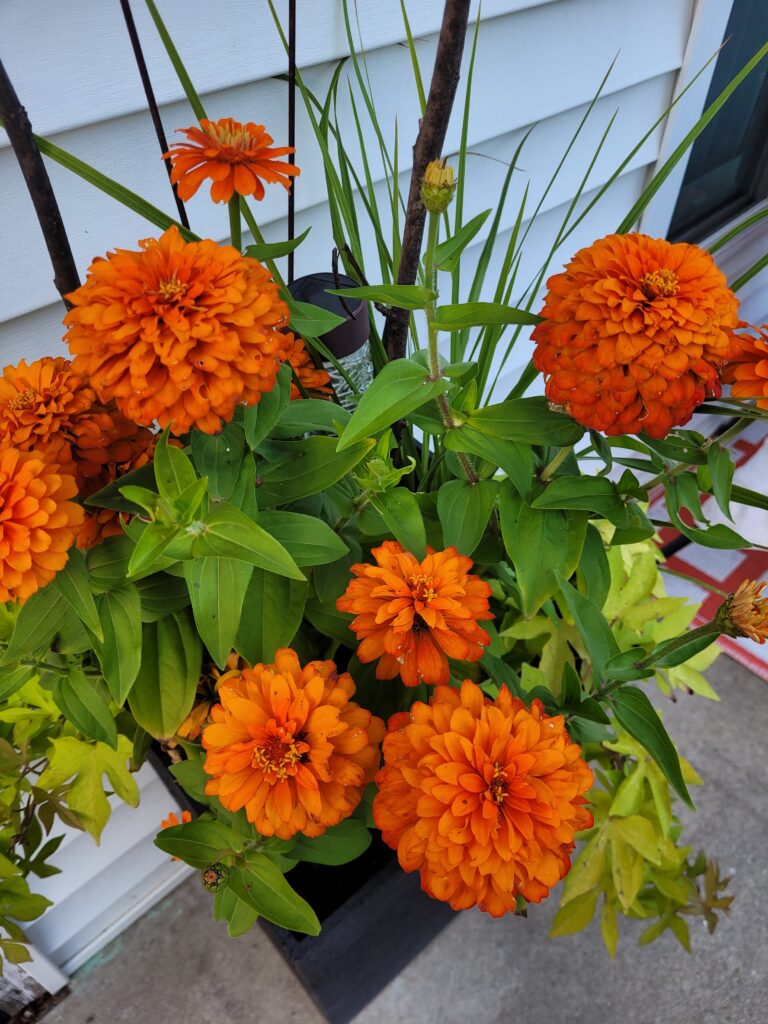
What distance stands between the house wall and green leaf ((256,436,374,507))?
27cm

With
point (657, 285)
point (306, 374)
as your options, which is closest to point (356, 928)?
point (306, 374)

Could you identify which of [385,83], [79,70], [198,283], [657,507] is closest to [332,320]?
[198,283]

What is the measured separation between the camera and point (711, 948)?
3.04 feet

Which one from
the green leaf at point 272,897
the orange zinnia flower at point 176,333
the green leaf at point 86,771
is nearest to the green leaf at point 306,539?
the orange zinnia flower at point 176,333

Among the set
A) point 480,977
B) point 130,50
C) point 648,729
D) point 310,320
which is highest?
point 130,50

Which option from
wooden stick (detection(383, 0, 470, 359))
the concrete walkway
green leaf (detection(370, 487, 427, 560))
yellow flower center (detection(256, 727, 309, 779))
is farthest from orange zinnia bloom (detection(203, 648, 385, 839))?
the concrete walkway

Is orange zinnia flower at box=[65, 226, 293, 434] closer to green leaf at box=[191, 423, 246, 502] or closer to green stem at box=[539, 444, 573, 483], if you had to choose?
green leaf at box=[191, 423, 246, 502]

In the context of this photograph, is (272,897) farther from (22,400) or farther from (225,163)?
(225,163)

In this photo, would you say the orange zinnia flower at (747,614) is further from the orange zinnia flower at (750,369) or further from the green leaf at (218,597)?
the green leaf at (218,597)

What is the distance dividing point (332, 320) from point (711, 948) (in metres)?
0.92

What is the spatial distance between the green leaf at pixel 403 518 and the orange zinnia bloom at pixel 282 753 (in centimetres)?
11

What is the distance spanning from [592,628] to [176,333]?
36 cm

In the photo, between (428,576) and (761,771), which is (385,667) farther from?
(761,771)

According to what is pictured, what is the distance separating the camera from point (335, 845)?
564mm
